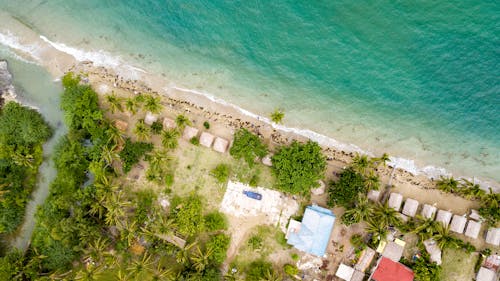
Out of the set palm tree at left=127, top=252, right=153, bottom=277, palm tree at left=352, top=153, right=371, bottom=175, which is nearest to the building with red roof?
palm tree at left=352, top=153, right=371, bottom=175

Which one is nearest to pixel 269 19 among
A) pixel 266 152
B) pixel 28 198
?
pixel 266 152

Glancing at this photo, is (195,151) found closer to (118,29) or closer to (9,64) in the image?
(118,29)

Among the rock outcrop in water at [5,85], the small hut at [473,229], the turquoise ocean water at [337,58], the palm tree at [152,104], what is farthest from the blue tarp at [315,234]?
the rock outcrop in water at [5,85]

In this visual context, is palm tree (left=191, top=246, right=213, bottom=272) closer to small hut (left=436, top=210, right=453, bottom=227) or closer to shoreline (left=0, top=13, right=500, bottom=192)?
shoreline (left=0, top=13, right=500, bottom=192)

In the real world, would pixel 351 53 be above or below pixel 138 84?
above

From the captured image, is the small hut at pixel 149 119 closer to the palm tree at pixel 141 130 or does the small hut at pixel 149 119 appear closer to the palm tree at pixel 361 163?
the palm tree at pixel 141 130

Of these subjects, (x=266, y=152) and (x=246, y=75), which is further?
(x=246, y=75)
